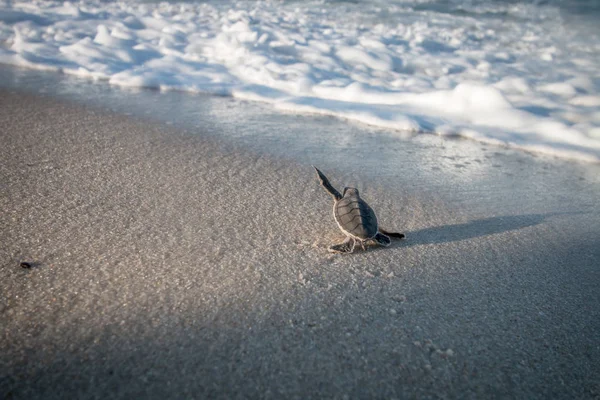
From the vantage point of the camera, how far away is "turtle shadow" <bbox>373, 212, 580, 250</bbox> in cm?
206

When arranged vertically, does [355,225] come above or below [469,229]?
above

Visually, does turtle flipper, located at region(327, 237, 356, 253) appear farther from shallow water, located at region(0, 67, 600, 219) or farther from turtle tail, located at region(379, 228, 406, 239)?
shallow water, located at region(0, 67, 600, 219)

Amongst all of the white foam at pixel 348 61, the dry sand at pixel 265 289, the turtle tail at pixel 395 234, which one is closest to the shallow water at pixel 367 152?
the dry sand at pixel 265 289

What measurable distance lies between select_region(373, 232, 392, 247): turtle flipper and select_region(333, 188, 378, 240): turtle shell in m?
0.10

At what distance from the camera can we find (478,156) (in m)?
3.34

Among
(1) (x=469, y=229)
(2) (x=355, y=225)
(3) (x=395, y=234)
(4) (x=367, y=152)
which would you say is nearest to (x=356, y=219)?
(2) (x=355, y=225)

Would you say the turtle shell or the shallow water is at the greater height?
the turtle shell

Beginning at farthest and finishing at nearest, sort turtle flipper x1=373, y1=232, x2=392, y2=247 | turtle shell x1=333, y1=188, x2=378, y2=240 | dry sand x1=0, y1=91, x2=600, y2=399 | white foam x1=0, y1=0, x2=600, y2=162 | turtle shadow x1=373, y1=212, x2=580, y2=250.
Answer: white foam x1=0, y1=0, x2=600, y2=162, turtle shadow x1=373, y1=212, x2=580, y2=250, turtle flipper x1=373, y1=232, x2=392, y2=247, turtle shell x1=333, y1=188, x2=378, y2=240, dry sand x1=0, y1=91, x2=600, y2=399

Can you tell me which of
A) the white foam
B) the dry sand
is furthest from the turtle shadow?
the white foam

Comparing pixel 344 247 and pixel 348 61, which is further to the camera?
pixel 348 61

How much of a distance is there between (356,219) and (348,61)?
4684mm

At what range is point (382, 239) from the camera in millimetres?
1909

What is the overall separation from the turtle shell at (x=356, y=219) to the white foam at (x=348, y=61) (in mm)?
2167

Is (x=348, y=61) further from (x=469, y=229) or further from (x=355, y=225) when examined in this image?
(x=355, y=225)
